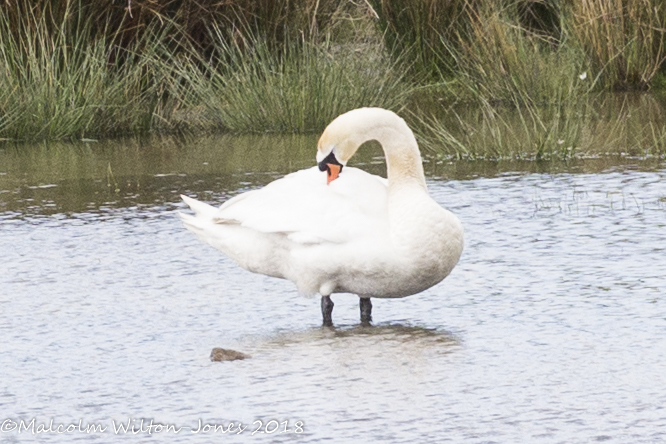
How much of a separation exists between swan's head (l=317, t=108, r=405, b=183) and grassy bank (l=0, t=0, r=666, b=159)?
4413mm

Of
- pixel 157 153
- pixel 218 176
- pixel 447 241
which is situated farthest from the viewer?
pixel 157 153

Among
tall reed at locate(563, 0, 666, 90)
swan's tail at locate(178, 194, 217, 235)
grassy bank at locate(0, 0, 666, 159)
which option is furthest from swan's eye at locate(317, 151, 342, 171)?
tall reed at locate(563, 0, 666, 90)

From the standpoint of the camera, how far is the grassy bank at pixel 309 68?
35.3 ft

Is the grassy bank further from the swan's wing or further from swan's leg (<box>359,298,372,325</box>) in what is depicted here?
swan's leg (<box>359,298,372,325</box>)

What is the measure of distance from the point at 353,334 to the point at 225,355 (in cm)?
52

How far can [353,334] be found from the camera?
4.69 metres

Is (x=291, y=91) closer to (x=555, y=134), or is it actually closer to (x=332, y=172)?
(x=555, y=134)

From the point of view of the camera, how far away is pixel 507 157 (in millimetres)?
8781

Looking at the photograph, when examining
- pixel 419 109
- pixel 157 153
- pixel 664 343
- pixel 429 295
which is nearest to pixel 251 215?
pixel 429 295

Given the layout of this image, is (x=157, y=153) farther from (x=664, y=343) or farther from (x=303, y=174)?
(x=664, y=343)

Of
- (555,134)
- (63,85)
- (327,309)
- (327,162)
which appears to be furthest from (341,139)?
(63,85)

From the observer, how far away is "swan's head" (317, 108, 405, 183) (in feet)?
15.9

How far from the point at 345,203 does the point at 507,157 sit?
409 cm

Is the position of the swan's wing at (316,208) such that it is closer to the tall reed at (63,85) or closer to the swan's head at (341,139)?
the swan's head at (341,139)
